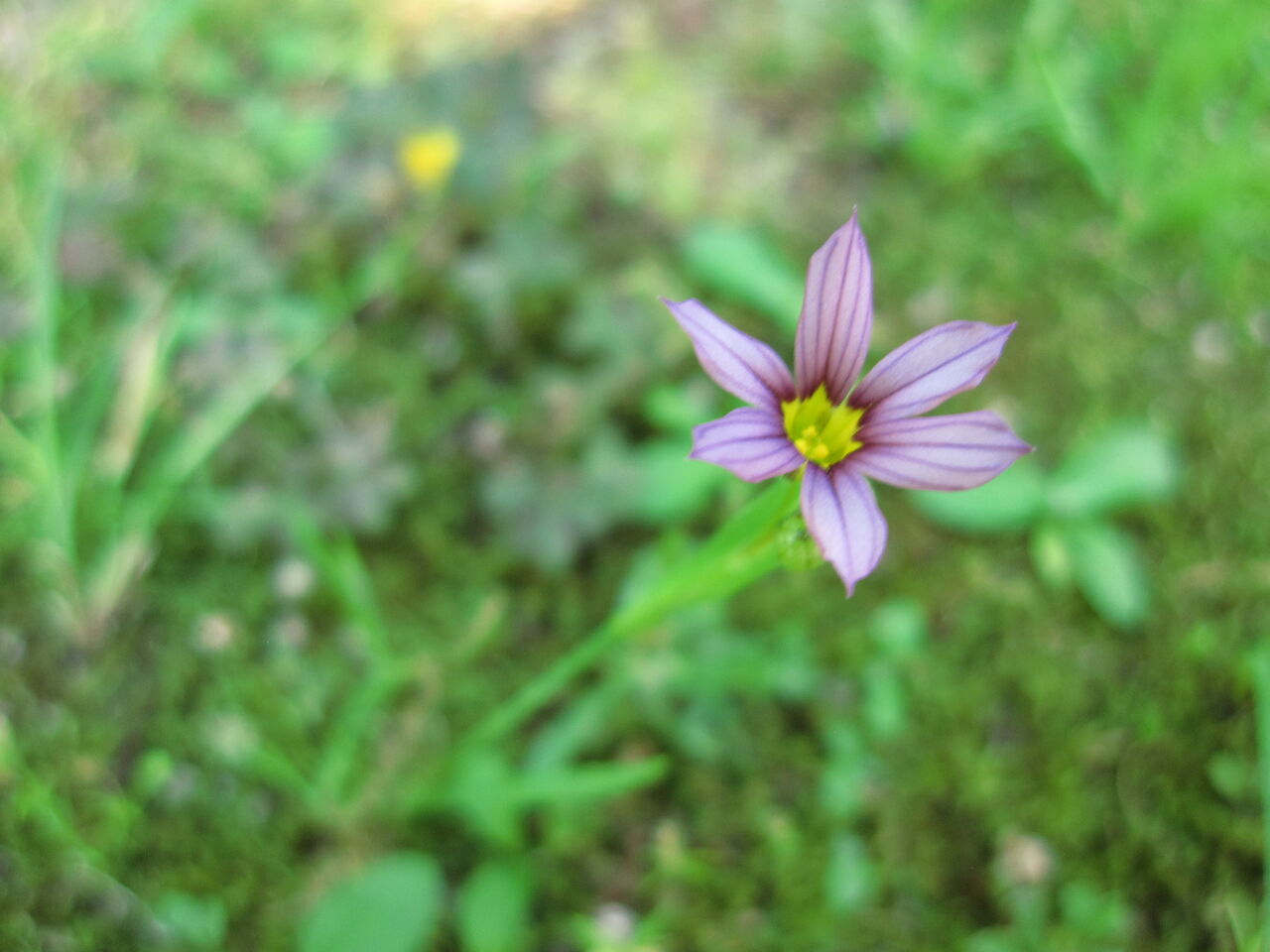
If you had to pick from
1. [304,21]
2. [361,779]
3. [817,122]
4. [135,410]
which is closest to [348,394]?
[135,410]

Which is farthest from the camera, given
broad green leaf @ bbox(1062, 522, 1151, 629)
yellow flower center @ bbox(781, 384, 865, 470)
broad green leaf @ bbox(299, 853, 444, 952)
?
broad green leaf @ bbox(1062, 522, 1151, 629)

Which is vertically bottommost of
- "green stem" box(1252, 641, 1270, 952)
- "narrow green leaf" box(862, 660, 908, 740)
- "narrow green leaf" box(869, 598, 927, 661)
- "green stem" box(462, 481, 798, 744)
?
"green stem" box(1252, 641, 1270, 952)

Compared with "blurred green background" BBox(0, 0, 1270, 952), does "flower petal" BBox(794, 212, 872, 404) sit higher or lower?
higher

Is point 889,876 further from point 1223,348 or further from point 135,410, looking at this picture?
point 135,410

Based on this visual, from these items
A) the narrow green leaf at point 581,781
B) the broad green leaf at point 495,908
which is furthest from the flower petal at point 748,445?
the broad green leaf at point 495,908

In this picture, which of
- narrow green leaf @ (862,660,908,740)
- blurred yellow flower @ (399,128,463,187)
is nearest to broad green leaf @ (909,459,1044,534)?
narrow green leaf @ (862,660,908,740)

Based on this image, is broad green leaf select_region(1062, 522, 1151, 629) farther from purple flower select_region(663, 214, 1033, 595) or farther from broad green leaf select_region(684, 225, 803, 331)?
purple flower select_region(663, 214, 1033, 595)

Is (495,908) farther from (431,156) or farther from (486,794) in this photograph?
(431,156)

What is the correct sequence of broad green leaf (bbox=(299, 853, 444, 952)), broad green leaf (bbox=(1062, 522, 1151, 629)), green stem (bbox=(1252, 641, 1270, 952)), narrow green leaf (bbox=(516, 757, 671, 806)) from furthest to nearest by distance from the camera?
broad green leaf (bbox=(1062, 522, 1151, 629)), green stem (bbox=(1252, 641, 1270, 952)), broad green leaf (bbox=(299, 853, 444, 952)), narrow green leaf (bbox=(516, 757, 671, 806))
